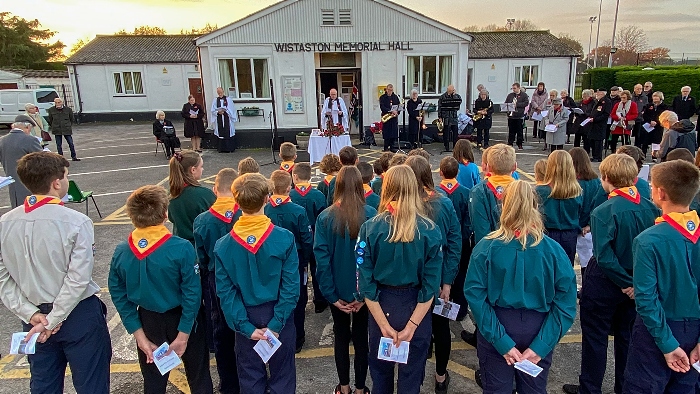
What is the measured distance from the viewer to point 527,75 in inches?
1083

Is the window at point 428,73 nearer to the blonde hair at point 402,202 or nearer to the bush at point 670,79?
the blonde hair at point 402,202

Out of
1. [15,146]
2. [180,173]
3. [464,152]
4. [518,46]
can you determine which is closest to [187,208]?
[180,173]

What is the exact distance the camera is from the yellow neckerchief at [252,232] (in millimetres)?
2764

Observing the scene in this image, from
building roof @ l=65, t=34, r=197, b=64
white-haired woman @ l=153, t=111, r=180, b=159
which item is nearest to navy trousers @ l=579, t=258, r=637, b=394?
white-haired woman @ l=153, t=111, r=180, b=159

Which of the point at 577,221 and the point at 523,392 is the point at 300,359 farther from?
the point at 577,221

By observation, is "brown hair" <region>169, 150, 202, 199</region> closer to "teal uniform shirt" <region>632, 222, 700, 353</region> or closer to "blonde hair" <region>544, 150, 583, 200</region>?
A: "blonde hair" <region>544, 150, 583, 200</region>

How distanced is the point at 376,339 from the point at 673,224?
191 centimetres

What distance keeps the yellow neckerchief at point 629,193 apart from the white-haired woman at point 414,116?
11.2 metres

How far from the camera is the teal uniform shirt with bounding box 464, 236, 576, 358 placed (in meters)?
2.46

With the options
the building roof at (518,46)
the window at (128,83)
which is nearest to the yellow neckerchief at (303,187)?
the building roof at (518,46)

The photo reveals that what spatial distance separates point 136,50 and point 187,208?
29.2m

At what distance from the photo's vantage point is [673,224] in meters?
2.54

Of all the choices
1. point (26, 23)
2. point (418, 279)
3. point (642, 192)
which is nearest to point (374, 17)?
point (642, 192)

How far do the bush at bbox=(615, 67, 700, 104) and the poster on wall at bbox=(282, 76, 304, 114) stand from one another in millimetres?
19656
